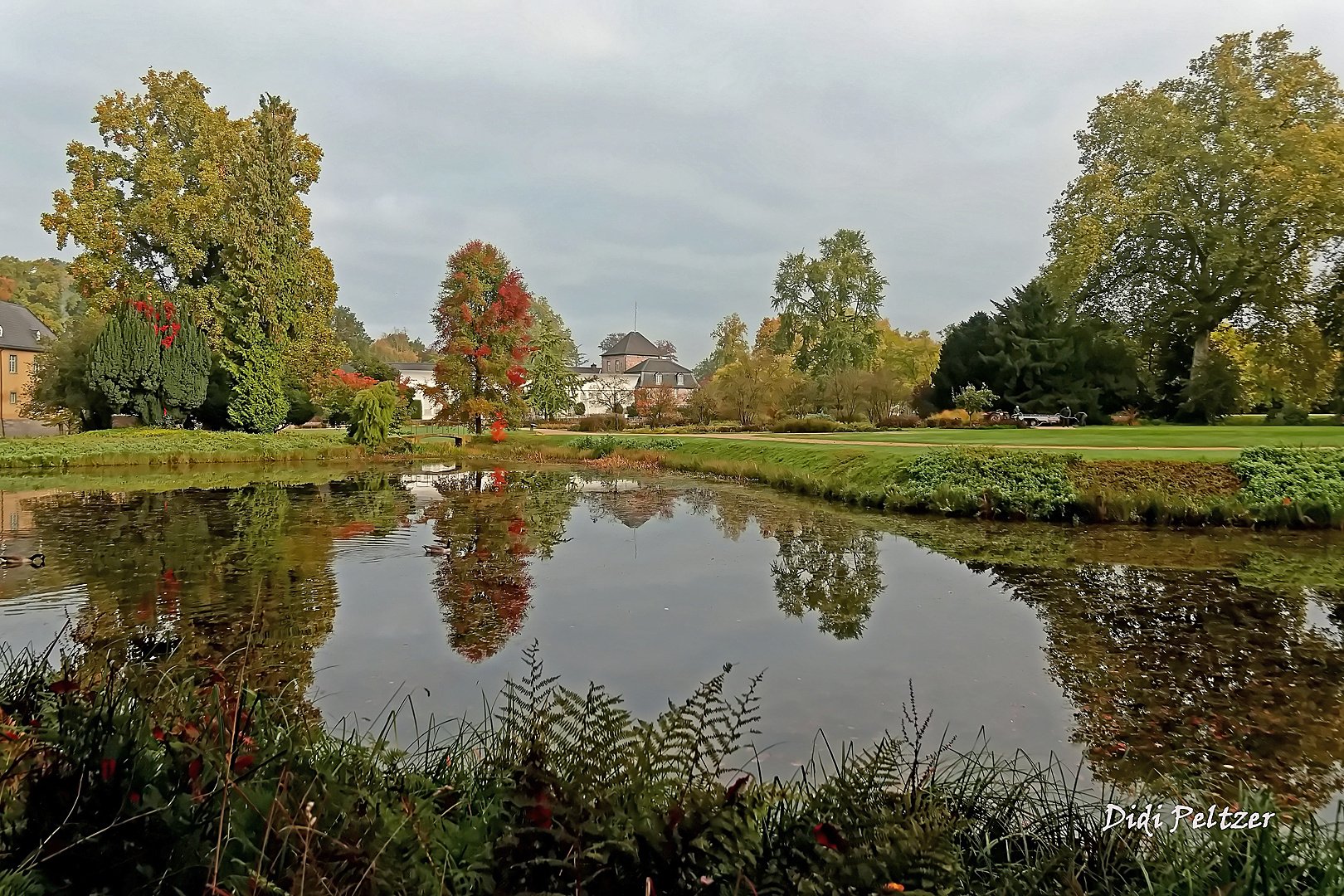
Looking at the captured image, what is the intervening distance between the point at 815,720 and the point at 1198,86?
34.1 metres

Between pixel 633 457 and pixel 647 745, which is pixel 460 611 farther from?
pixel 633 457

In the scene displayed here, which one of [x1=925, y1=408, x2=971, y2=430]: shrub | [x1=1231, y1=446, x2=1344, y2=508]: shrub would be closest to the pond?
[x1=1231, y1=446, x2=1344, y2=508]: shrub

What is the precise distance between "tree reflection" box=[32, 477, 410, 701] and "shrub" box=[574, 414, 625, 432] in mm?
23167

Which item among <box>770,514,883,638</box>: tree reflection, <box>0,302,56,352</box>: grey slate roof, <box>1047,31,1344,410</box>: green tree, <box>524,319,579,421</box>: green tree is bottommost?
<box>770,514,883,638</box>: tree reflection

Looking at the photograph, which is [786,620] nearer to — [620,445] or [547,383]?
[620,445]

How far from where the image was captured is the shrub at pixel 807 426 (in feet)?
108

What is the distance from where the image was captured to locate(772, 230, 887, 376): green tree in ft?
151

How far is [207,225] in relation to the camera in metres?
29.0

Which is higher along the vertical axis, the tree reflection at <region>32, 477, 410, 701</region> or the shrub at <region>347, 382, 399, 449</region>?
the shrub at <region>347, 382, 399, 449</region>

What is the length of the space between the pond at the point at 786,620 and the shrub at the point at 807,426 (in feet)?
67.2

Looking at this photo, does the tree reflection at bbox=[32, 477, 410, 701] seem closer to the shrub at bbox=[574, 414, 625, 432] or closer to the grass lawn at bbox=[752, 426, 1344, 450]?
the grass lawn at bbox=[752, 426, 1344, 450]

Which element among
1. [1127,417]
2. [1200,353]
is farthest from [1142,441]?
[1127,417]

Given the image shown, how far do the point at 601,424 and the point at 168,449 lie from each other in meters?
20.2

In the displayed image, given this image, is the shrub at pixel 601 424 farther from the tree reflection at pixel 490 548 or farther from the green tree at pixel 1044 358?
the tree reflection at pixel 490 548
